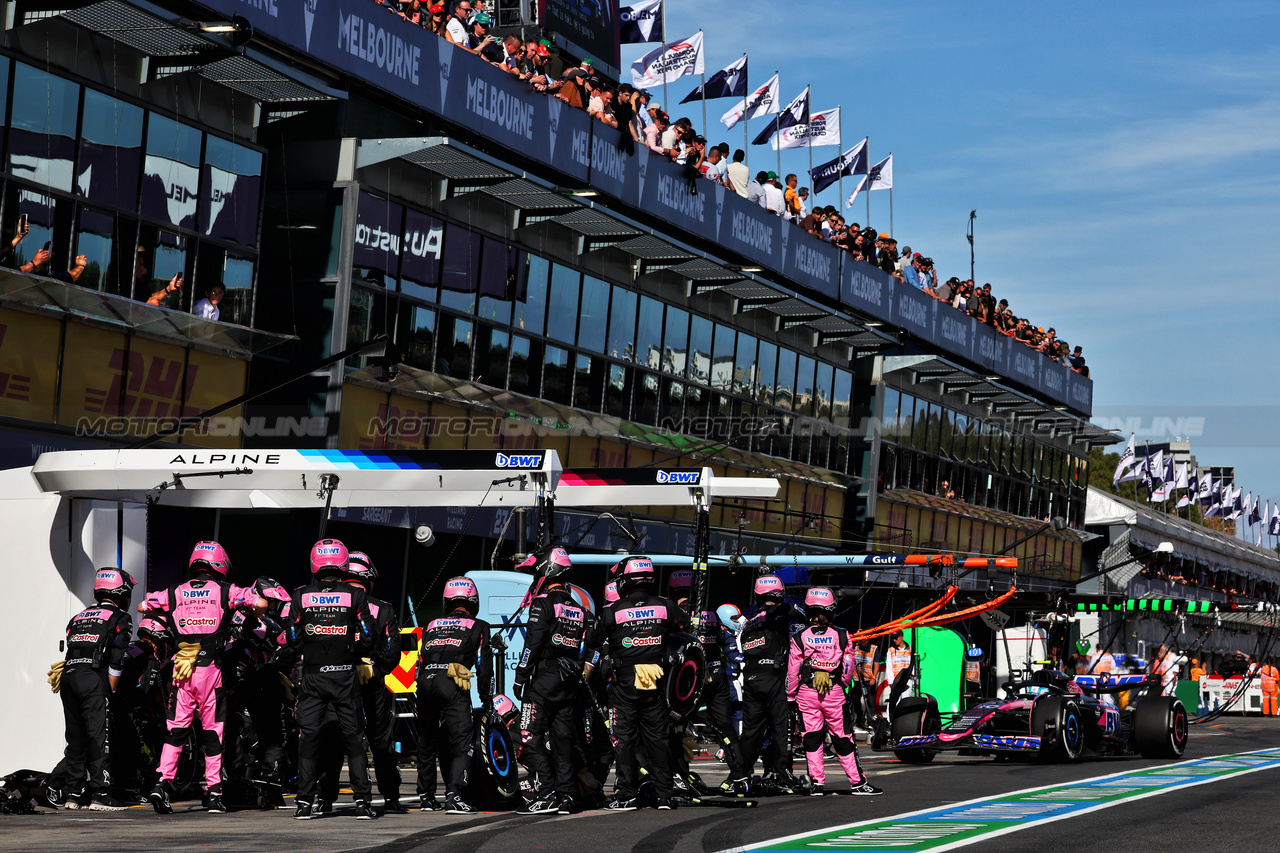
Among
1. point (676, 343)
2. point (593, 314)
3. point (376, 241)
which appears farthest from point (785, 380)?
point (376, 241)

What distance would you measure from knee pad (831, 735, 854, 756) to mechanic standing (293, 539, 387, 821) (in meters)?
4.58

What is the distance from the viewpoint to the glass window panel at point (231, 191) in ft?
70.5

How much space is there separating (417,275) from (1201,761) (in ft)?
43.8

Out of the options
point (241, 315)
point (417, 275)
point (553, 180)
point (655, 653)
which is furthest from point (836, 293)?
point (655, 653)

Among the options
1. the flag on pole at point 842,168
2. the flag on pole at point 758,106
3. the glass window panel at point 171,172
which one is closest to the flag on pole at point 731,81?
the flag on pole at point 758,106

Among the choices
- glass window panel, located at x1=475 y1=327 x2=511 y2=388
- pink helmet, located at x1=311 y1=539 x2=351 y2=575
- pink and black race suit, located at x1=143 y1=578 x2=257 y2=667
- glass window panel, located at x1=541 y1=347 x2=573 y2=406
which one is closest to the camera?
pink helmet, located at x1=311 y1=539 x2=351 y2=575

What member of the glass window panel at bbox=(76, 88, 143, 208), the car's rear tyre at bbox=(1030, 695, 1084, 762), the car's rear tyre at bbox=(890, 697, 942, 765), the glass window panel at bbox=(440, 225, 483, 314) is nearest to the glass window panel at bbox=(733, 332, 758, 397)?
the glass window panel at bbox=(440, 225, 483, 314)

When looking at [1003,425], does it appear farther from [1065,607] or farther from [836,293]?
[1065,607]

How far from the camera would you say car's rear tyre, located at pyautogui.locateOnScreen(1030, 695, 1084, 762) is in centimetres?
1889

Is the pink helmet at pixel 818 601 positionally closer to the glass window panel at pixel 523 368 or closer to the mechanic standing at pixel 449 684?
the mechanic standing at pixel 449 684

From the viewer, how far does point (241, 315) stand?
2206 centimetres

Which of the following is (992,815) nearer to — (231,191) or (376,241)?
(231,191)

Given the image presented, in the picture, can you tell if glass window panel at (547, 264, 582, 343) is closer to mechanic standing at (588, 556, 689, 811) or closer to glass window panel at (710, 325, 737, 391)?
glass window panel at (710, 325, 737, 391)

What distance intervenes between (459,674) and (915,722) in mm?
8721
